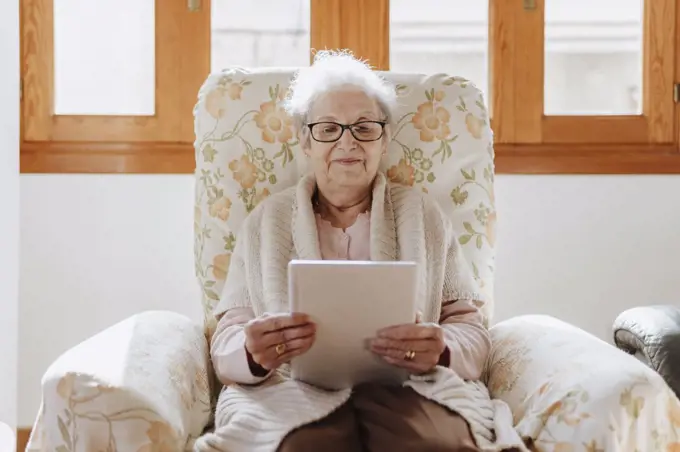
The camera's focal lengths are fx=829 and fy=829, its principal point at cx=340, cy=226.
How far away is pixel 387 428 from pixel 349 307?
0.20m

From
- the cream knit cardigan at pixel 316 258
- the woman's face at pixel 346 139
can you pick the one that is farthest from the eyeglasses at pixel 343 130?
the cream knit cardigan at pixel 316 258

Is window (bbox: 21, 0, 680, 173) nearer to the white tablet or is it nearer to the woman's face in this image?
Answer: the woman's face

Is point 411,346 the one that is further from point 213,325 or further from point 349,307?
point 213,325

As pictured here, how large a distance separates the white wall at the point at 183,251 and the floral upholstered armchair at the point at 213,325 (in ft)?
1.87

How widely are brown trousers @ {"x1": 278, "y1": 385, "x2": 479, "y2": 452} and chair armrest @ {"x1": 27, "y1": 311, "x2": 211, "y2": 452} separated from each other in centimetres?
19

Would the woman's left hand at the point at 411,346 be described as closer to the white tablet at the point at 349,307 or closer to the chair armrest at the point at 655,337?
the white tablet at the point at 349,307

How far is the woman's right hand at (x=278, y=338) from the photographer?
127cm

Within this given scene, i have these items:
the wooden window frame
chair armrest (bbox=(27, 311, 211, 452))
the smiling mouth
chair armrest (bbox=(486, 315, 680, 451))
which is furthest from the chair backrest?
the wooden window frame

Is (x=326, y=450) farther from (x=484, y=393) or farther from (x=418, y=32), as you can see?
(x=418, y=32)

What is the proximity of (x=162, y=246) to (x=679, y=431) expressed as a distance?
1491mm

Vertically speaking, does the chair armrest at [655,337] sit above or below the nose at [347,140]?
below

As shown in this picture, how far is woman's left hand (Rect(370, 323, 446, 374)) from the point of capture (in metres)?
1.29

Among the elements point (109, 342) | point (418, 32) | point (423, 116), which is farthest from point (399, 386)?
point (418, 32)

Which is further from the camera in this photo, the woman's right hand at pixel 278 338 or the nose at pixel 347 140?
the nose at pixel 347 140
